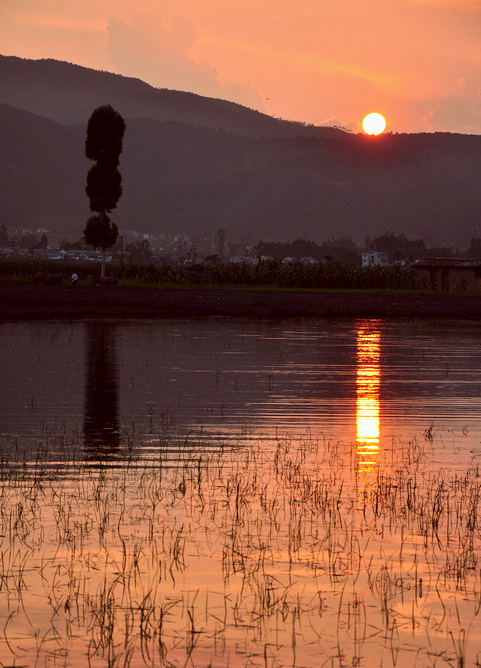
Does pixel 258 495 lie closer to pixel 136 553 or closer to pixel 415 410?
pixel 136 553

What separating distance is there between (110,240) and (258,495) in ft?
331

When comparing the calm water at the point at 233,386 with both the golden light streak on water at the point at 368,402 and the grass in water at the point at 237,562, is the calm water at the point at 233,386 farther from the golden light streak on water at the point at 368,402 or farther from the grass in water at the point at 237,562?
the grass in water at the point at 237,562

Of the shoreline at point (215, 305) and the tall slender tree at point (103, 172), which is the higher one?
the tall slender tree at point (103, 172)

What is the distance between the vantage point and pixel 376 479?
49.1 feet

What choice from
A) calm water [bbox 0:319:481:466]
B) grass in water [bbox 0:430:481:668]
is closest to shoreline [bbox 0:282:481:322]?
calm water [bbox 0:319:481:466]

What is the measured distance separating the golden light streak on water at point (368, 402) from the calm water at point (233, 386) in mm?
39

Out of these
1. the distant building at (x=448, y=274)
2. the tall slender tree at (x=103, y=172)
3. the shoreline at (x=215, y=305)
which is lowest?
the shoreline at (x=215, y=305)

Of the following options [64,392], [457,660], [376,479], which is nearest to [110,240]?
[64,392]

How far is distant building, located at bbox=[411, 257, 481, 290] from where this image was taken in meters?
99.6

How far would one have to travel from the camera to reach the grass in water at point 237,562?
27.0 feet

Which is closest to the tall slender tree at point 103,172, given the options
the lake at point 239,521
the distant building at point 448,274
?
the distant building at point 448,274

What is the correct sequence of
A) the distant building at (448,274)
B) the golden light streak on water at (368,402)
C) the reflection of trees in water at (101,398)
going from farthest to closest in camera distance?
the distant building at (448,274)
the reflection of trees in water at (101,398)
the golden light streak on water at (368,402)

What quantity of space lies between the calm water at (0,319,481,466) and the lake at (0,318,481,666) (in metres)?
0.13

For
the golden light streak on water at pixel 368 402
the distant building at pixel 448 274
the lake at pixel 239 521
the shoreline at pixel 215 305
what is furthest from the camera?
the distant building at pixel 448 274
